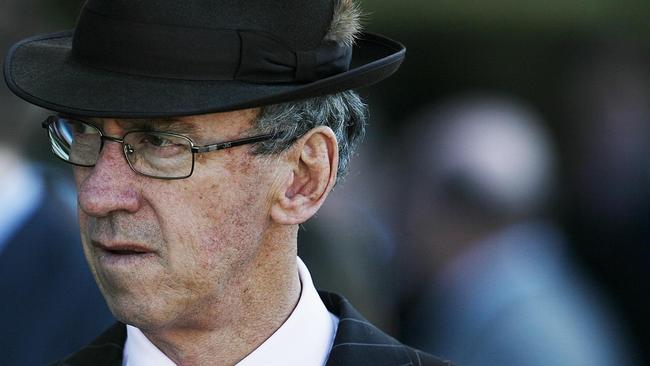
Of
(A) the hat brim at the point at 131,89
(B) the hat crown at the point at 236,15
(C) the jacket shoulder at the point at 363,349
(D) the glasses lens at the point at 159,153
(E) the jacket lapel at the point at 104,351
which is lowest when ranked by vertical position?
(E) the jacket lapel at the point at 104,351

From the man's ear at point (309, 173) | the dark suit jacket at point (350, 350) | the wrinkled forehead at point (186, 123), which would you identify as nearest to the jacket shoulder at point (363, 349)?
the dark suit jacket at point (350, 350)

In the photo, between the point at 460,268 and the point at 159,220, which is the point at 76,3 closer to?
the point at 460,268

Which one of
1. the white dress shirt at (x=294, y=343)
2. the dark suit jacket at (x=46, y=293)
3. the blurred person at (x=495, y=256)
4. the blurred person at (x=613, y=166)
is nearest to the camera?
the white dress shirt at (x=294, y=343)

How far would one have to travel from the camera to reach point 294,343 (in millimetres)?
2895

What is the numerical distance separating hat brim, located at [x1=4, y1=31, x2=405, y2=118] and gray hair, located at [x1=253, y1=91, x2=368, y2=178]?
7 centimetres

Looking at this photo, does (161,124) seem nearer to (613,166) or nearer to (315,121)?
(315,121)

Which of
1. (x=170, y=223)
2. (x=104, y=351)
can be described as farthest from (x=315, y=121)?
(x=104, y=351)

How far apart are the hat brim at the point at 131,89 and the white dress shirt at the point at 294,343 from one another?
515 mm

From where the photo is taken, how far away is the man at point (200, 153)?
103 inches

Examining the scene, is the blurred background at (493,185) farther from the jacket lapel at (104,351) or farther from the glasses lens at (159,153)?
the glasses lens at (159,153)

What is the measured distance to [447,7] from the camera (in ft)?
19.9

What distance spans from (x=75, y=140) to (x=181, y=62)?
293 mm

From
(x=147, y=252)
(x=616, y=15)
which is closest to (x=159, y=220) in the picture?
(x=147, y=252)

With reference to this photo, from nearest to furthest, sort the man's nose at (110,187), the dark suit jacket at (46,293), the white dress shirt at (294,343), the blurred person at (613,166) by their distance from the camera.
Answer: the man's nose at (110,187)
the white dress shirt at (294,343)
the dark suit jacket at (46,293)
the blurred person at (613,166)
